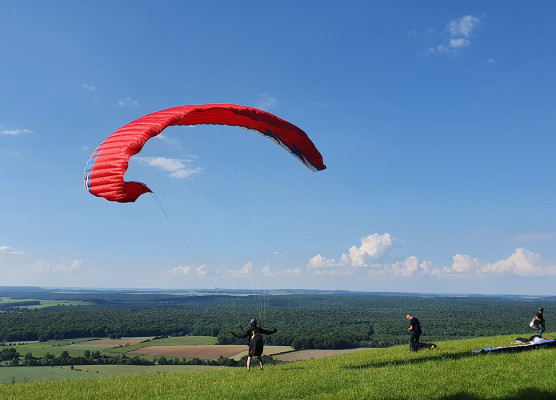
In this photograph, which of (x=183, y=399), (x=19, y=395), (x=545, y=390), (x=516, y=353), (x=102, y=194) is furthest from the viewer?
(x=516, y=353)

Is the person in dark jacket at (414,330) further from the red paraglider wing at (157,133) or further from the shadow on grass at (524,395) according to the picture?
the red paraglider wing at (157,133)

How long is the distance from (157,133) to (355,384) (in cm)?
881

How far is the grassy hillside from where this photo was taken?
29.8ft

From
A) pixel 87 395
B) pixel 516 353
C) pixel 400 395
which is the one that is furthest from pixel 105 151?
pixel 516 353

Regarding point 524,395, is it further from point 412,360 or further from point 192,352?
point 192,352

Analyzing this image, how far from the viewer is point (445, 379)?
398 inches

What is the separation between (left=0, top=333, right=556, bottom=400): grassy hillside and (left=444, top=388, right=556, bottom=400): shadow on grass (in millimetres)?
19

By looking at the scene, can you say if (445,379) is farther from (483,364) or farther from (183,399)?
(183,399)

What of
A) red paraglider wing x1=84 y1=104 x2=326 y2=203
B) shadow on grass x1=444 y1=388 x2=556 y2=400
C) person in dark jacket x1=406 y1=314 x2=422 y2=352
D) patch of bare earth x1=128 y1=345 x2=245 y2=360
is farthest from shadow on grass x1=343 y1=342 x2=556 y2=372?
patch of bare earth x1=128 y1=345 x2=245 y2=360

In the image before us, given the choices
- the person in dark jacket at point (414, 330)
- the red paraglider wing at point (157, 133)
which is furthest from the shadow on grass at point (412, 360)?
the red paraglider wing at point (157, 133)

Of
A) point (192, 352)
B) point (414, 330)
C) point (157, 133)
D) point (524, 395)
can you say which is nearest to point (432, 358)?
point (414, 330)

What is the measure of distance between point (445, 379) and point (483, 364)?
2.62 metres

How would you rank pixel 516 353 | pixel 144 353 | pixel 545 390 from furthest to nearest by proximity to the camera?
pixel 144 353 < pixel 516 353 < pixel 545 390

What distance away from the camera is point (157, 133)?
10812mm
